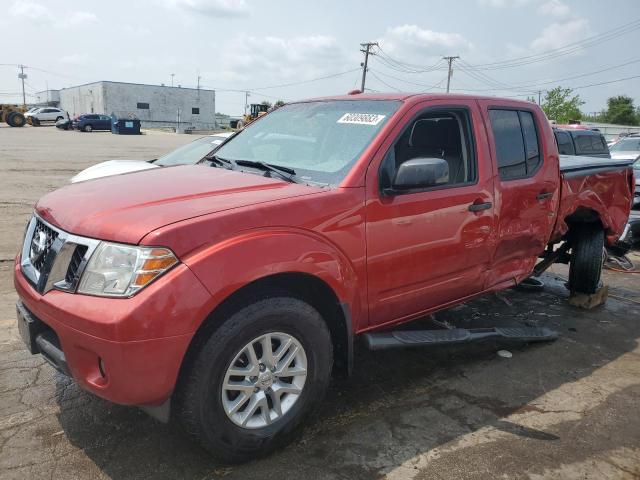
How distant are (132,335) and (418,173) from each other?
173 cm

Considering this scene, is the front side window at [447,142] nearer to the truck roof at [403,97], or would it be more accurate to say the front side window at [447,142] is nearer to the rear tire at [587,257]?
the truck roof at [403,97]

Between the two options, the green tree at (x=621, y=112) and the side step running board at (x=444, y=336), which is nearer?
the side step running board at (x=444, y=336)

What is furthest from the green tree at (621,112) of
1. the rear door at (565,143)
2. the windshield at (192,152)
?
the windshield at (192,152)

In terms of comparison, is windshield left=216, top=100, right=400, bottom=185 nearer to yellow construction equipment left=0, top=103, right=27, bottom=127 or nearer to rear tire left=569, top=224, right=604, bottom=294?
rear tire left=569, top=224, right=604, bottom=294

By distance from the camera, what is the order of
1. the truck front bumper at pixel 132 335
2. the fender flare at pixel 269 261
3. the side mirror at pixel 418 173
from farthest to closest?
the side mirror at pixel 418 173
the fender flare at pixel 269 261
the truck front bumper at pixel 132 335

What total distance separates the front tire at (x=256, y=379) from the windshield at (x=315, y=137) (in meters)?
0.85

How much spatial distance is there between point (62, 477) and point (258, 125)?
2637 mm

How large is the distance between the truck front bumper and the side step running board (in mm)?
1248

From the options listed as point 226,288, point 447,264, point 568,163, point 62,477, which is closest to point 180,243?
point 226,288

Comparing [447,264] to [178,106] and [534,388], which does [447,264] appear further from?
[178,106]

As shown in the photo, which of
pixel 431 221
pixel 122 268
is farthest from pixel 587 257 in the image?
pixel 122 268

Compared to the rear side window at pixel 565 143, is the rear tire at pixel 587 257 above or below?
below

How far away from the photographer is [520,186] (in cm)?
398

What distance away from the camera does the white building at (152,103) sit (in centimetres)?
7312
